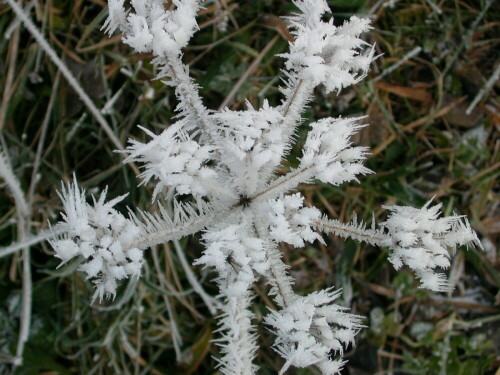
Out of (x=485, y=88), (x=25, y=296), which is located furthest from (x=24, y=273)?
(x=485, y=88)

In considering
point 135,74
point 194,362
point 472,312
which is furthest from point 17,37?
point 472,312

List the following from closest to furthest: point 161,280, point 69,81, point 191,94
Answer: point 191,94 < point 69,81 < point 161,280

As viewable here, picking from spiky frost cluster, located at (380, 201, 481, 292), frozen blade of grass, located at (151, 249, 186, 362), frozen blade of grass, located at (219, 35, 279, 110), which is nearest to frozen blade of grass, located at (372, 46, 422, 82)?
frozen blade of grass, located at (219, 35, 279, 110)

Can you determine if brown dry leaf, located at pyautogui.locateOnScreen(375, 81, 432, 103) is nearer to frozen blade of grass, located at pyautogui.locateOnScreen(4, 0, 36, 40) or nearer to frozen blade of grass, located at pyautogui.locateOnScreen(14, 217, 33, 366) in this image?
frozen blade of grass, located at pyautogui.locateOnScreen(4, 0, 36, 40)

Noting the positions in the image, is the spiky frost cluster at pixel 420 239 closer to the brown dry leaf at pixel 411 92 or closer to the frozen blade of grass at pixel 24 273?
the brown dry leaf at pixel 411 92

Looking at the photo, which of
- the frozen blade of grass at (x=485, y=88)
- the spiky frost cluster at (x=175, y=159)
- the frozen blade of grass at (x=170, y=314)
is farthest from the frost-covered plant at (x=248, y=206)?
the frozen blade of grass at (x=485, y=88)

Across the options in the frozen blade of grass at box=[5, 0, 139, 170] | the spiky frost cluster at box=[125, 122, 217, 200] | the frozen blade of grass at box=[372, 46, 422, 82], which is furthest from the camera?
the frozen blade of grass at box=[372, 46, 422, 82]

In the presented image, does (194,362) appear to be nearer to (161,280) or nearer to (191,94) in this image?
(161,280)
